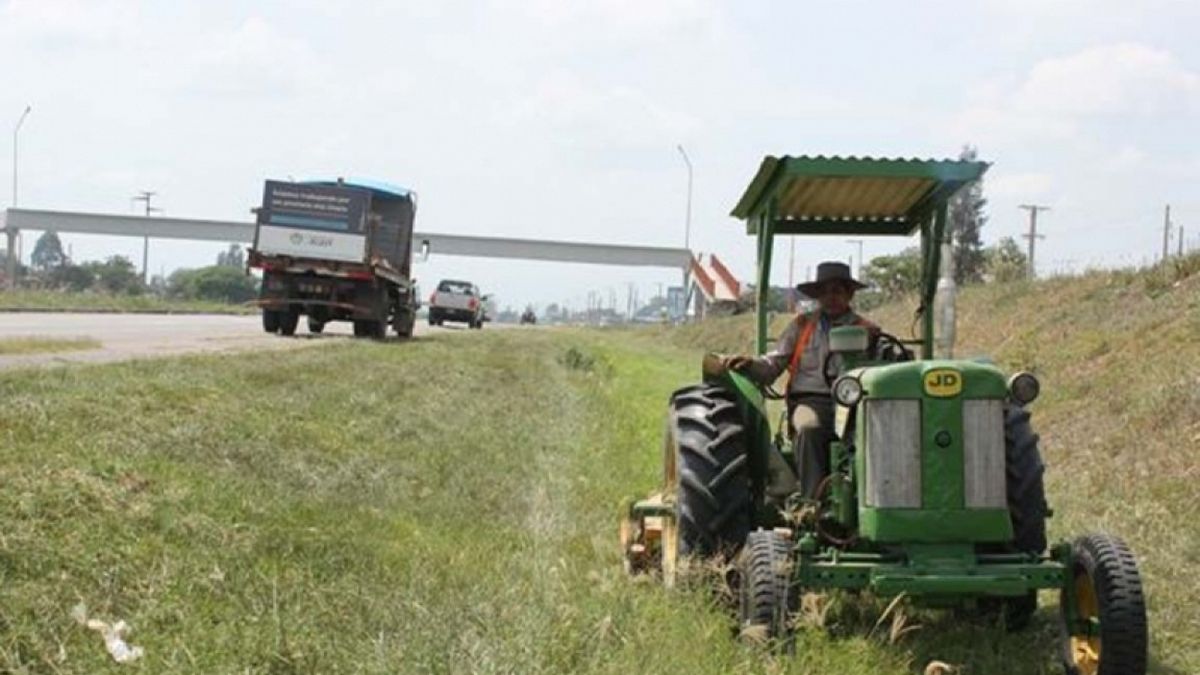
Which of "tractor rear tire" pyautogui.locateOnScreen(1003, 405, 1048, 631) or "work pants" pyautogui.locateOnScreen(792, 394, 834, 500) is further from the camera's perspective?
"work pants" pyautogui.locateOnScreen(792, 394, 834, 500)

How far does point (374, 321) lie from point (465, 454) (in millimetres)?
17452

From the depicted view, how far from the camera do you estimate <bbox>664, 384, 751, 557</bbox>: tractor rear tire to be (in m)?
6.20

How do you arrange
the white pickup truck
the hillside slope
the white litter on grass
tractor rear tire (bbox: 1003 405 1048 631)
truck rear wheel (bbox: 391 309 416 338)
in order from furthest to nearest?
the white pickup truck
truck rear wheel (bbox: 391 309 416 338)
the hillside slope
tractor rear tire (bbox: 1003 405 1048 631)
the white litter on grass

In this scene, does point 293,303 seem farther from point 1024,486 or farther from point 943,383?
point 943,383

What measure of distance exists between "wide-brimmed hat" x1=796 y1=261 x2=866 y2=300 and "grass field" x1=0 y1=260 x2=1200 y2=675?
A: 63.9 inches

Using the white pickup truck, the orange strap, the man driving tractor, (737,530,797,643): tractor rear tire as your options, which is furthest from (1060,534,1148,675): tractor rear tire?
the white pickup truck

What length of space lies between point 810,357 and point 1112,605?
2.07m

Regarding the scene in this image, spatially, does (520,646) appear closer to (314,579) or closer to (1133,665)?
(314,579)

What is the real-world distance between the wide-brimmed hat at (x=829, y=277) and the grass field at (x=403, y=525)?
1.62 meters

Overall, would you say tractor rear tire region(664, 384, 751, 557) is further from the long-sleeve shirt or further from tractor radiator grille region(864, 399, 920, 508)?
tractor radiator grille region(864, 399, 920, 508)

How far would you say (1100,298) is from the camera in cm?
1964

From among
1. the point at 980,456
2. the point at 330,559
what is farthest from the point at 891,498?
the point at 330,559

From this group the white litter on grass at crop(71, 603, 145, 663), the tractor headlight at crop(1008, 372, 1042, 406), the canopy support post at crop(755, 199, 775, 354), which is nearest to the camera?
the white litter on grass at crop(71, 603, 145, 663)

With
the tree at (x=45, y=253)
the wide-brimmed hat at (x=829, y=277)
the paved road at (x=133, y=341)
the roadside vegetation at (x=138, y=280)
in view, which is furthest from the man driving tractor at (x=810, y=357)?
the tree at (x=45, y=253)
